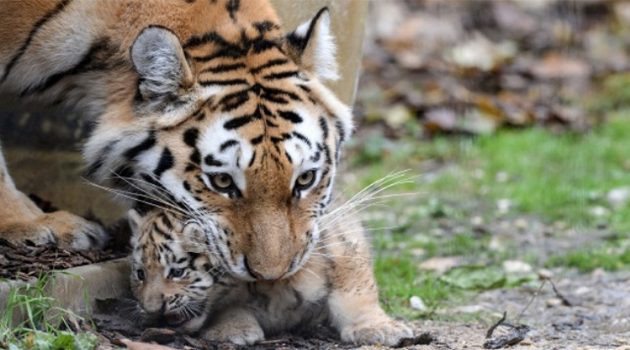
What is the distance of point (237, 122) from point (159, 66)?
1.34ft

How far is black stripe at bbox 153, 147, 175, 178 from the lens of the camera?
4479 mm

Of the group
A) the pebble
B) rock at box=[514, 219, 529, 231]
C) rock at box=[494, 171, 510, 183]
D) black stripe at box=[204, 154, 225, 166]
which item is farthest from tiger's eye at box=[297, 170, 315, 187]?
rock at box=[494, 171, 510, 183]

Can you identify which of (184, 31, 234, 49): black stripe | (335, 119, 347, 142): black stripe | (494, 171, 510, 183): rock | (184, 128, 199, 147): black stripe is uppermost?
(184, 31, 234, 49): black stripe

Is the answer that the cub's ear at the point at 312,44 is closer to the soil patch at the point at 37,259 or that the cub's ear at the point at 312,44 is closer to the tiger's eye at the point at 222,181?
the tiger's eye at the point at 222,181

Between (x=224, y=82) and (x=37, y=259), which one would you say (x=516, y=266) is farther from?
(x=37, y=259)

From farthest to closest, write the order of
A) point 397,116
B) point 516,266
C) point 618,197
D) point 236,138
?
point 397,116 → point 618,197 → point 516,266 → point 236,138

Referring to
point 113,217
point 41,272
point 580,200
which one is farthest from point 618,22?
point 41,272

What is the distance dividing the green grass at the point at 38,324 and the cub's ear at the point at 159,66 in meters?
0.90

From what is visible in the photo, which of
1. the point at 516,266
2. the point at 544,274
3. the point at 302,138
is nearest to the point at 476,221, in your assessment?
the point at 516,266

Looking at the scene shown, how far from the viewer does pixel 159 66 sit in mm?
4367

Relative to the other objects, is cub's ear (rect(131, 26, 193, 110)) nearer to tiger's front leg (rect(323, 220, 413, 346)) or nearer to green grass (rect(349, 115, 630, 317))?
tiger's front leg (rect(323, 220, 413, 346))

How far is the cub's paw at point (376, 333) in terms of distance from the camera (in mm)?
4625

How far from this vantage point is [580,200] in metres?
8.27

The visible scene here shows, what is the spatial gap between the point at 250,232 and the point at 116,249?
138 cm
